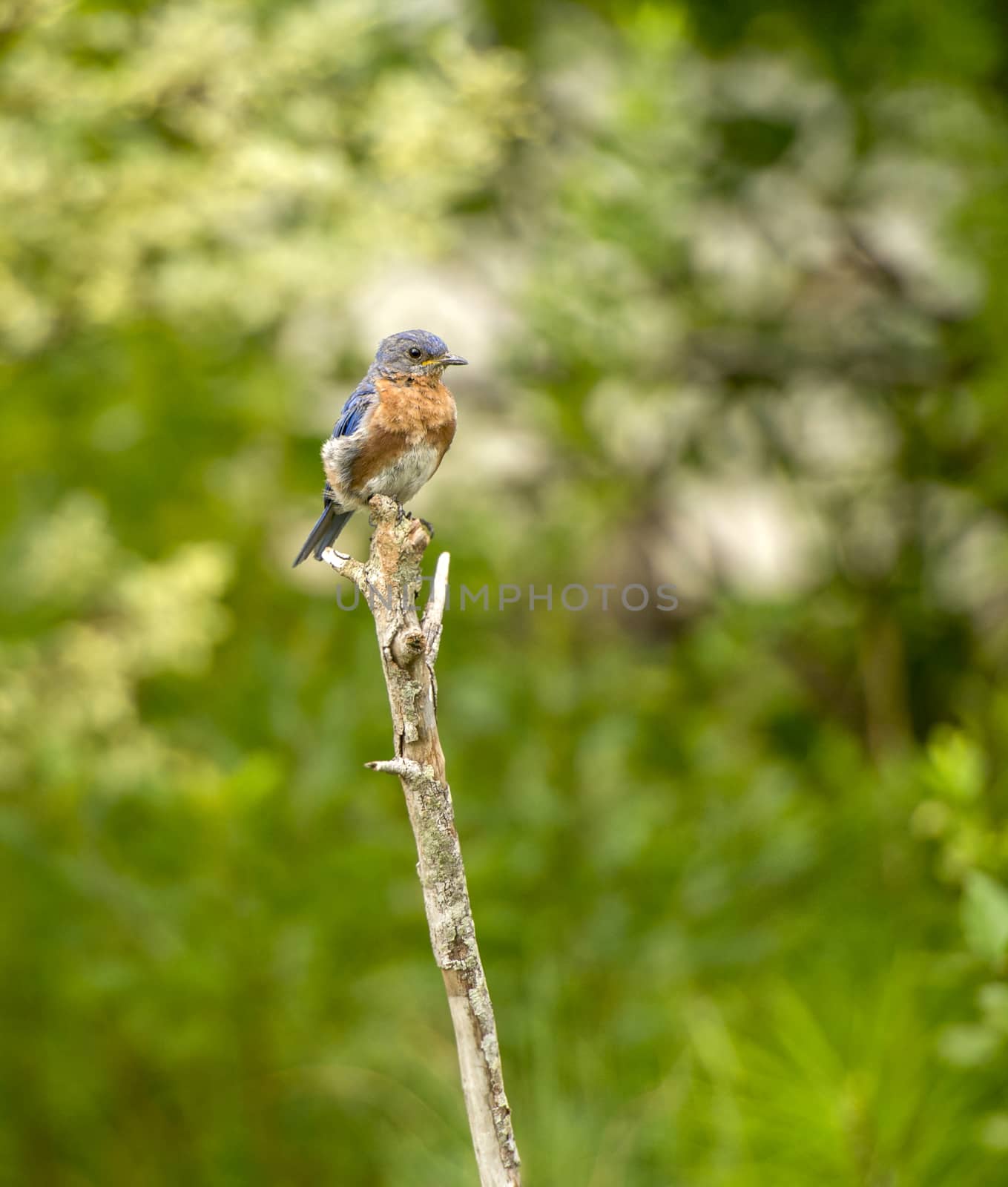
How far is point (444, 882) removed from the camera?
0.77 m

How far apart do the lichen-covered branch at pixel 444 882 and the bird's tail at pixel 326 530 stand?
0.16 meters

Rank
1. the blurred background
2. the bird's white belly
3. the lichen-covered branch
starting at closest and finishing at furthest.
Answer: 1. the lichen-covered branch
2. the bird's white belly
3. the blurred background

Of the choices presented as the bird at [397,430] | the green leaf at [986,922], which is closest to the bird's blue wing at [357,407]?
the bird at [397,430]

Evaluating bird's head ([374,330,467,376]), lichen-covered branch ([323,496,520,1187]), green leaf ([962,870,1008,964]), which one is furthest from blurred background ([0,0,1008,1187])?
bird's head ([374,330,467,376])

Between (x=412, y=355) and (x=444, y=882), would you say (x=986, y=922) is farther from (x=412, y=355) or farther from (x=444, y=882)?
(x=412, y=355)

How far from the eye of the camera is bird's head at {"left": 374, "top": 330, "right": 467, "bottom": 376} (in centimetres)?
91

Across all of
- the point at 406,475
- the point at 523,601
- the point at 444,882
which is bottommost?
the point at 444,882

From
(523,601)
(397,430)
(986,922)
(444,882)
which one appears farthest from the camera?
(523,601)

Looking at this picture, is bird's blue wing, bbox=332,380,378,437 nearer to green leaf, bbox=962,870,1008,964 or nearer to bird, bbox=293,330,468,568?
bird, bbox=293,330,468,568

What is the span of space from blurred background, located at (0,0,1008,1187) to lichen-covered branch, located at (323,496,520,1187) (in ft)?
2.07

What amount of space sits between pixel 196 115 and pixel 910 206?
191 centimetres

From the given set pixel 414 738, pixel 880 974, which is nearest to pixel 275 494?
pixel 880 974

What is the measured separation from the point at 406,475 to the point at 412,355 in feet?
0.30


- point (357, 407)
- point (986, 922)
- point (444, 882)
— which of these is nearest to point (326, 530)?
point (357, 407)
